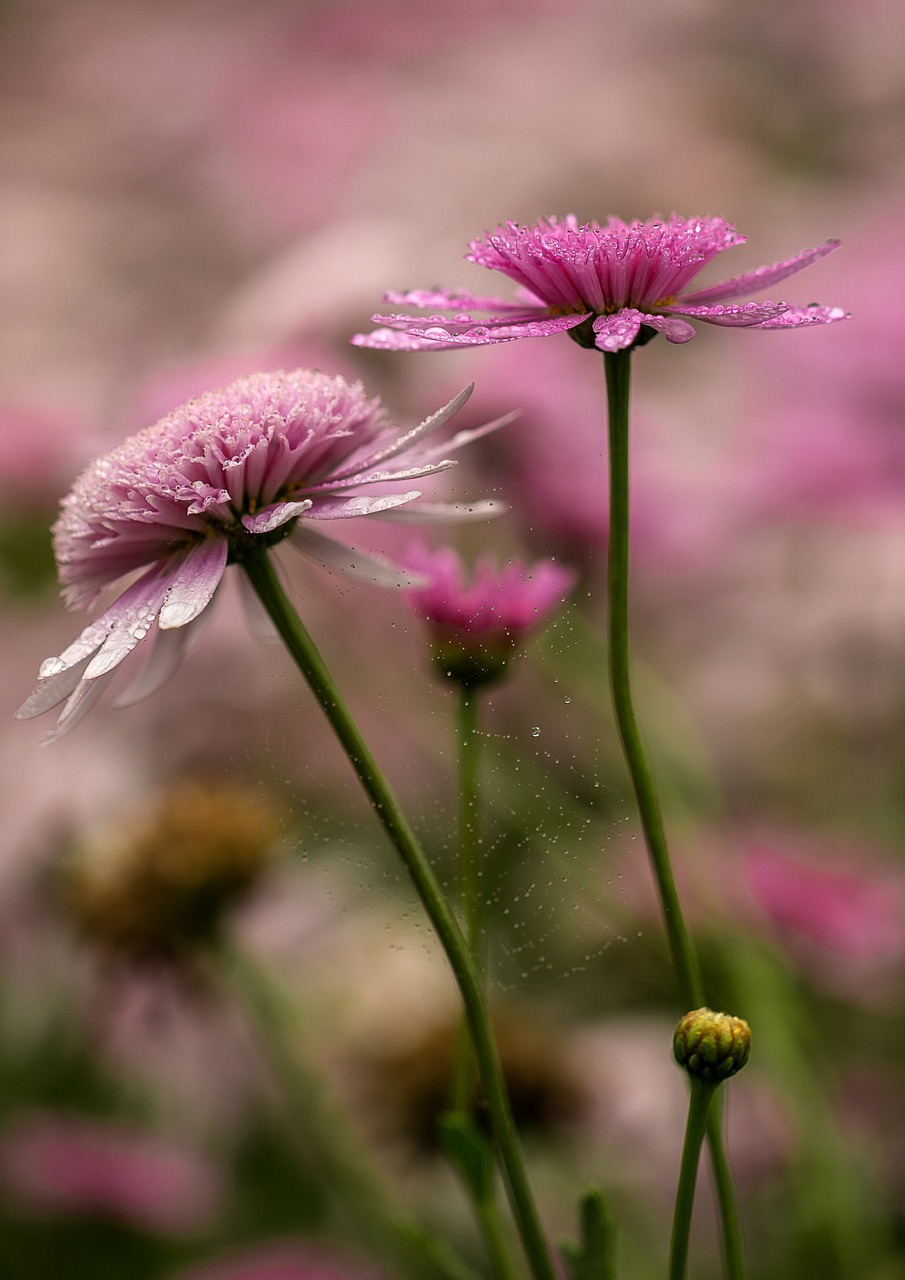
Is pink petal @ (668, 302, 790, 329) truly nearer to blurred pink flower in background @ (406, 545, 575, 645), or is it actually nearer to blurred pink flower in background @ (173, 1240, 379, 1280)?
blurred pink flower in background @ (406, 545, 575, 645)

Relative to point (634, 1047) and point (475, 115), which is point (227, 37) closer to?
point (475, 115)

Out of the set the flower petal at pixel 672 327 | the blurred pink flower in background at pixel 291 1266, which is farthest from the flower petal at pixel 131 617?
the blurred pink flower in background at pixel 291 1266

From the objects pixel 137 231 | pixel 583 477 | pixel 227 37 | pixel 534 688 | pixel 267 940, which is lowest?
pixel 267 940

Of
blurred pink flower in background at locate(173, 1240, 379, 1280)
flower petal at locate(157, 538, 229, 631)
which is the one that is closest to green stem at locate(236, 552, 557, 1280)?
flower petal at locate(157, 538, 229, 631)

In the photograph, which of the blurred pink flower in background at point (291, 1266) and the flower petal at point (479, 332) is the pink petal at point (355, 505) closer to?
the flower petal at point (479, 332)

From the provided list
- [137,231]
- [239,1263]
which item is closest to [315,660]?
[239,1263]
